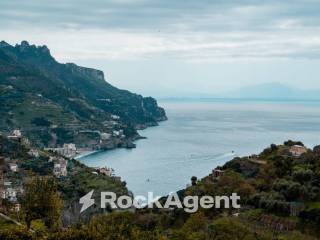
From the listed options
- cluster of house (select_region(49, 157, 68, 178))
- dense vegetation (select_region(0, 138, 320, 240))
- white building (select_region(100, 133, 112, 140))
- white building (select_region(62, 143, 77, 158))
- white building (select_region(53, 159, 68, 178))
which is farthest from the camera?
white building (select_region(100, 133, 112, 140))

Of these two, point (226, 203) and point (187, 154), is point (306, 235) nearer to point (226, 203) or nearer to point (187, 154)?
point (226, 203)

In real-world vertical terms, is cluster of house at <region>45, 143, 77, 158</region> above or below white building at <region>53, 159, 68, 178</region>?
below

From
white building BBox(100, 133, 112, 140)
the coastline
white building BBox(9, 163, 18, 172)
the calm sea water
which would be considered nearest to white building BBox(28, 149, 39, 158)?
white building BBox(9, 163, 18, 172)

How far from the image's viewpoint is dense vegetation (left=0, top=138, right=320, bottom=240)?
24419 millimetres

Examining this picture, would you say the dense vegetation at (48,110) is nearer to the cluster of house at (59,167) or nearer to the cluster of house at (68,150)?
the cluster of house at (68,150)

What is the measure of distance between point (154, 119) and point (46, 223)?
530ft

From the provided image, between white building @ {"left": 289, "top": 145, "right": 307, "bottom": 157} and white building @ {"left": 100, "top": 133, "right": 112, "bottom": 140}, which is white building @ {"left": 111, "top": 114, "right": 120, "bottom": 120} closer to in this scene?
white building @ {"left": 100, "top": 133, "right": 112, "bottom": 140}

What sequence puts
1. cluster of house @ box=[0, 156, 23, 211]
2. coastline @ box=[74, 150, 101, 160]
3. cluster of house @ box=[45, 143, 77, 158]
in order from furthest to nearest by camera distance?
coastline @ box=[74, 150, 101, 160] < cluster of house @ box=[45, 143, 77, 158] < cluster of house @ box=[0, 156, 23, 211]

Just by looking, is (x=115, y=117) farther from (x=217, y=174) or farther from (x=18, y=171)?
(x=217, y=174)

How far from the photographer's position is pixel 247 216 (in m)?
29.4

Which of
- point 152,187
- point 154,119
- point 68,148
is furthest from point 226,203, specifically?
point 154,119

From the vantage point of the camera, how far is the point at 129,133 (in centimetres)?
14350

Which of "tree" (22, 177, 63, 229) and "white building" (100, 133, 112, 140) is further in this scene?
"white building" (100, 133, 112, 140)

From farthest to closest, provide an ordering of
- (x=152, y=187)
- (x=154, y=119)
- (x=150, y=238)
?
(x=154, y=119) < (x=152, y=187) < (x=150, y=238)
